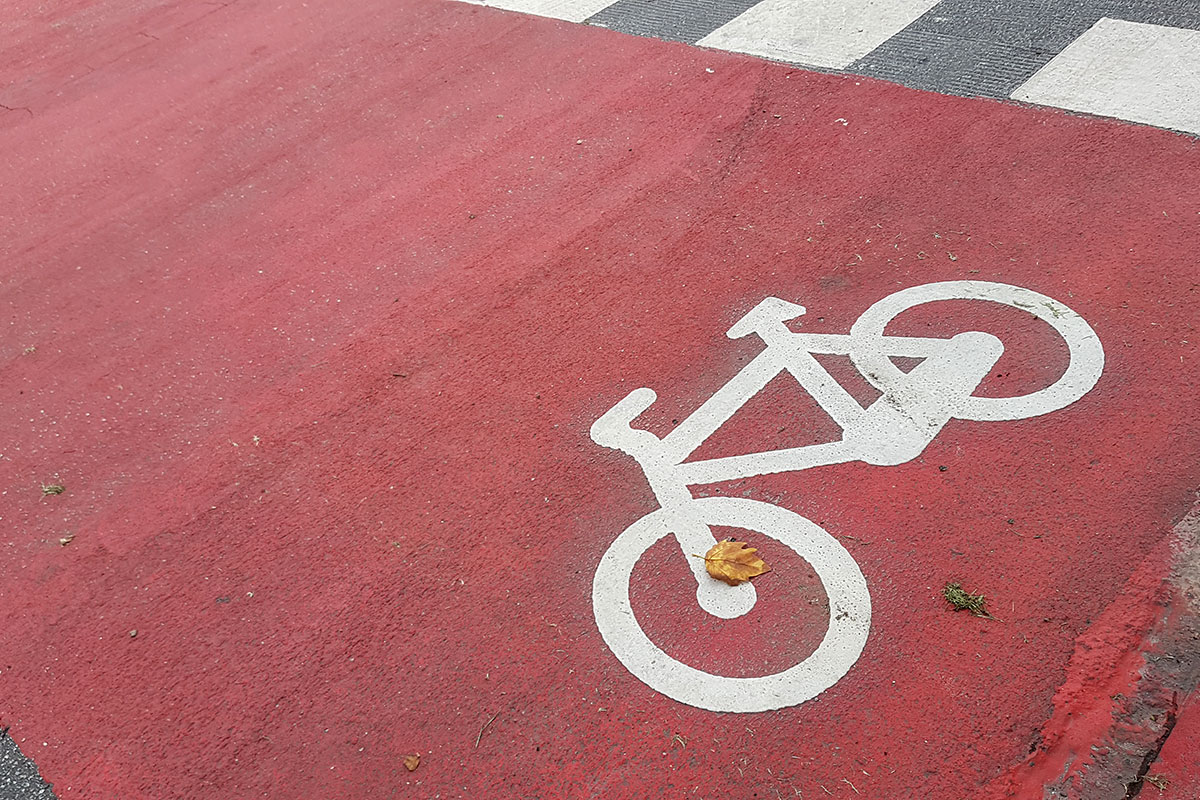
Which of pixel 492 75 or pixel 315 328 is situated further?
pixel 492 75

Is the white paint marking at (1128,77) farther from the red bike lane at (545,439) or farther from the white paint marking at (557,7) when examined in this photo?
the white paint marking at (557,7)

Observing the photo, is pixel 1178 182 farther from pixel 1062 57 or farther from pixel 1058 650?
pixel 1058 650

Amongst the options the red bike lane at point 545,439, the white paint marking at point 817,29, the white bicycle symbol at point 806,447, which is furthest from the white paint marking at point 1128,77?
the white bicycle symbol at point 806,447

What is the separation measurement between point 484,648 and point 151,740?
120 centimetres

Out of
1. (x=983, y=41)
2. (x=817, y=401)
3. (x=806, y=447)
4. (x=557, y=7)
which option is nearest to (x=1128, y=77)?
(x=983, y=41)

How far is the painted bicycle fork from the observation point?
4016 mm

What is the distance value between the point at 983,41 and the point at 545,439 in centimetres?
472

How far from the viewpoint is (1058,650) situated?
3.31 meters

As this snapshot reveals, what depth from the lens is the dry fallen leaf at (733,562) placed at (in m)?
3.63

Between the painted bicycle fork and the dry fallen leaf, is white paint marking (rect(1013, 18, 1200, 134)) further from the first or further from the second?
the dry fallen leaf

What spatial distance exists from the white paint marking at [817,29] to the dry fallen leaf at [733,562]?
14.3ft

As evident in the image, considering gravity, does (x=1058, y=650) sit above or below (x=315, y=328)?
below

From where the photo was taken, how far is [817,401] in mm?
4309

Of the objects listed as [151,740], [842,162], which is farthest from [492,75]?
[151,740]
